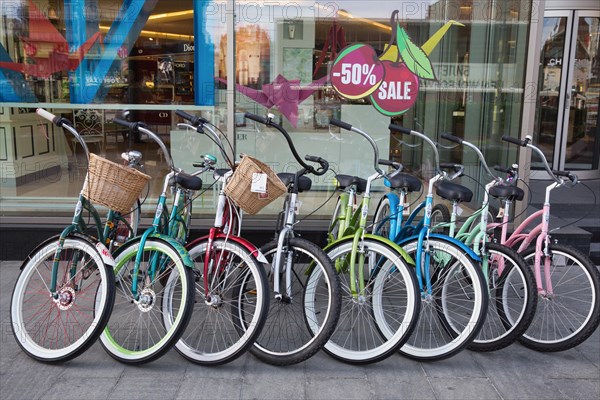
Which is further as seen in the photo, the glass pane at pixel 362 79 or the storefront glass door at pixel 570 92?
the storefront glass door at pixel 570 92

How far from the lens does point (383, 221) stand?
361cm

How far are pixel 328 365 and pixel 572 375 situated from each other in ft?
4.56

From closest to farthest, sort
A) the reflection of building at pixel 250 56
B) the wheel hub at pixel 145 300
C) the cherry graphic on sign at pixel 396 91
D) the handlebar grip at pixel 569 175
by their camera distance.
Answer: the wheel hub at pixel 145 300, the handlebar grip at pixel 569 175, the reflection of building at pixel 250 56, the cherry graphic on sign at pixel 396 91

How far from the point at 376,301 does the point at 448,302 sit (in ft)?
1.62

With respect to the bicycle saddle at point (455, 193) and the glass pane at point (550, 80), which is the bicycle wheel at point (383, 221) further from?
the glass pane at point (550, 80)

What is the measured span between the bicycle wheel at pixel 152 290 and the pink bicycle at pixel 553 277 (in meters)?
1.98

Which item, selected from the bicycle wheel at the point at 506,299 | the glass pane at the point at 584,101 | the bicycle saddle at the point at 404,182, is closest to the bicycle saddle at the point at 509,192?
the bicycle wheel at the point at 506,299

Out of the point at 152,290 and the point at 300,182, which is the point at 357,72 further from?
the point at 152,290

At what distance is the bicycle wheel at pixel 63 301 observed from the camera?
307 centimetres

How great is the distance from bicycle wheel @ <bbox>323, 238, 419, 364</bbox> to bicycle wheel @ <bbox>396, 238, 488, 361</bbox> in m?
0.14

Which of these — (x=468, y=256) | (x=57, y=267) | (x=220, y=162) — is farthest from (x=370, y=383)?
(x=220, y=162)

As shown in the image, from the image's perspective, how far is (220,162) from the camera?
542 cm

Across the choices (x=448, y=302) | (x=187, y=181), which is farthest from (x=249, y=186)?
(x=448, y=302)

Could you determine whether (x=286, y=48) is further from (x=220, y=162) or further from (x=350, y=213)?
(x=350, y=213)
